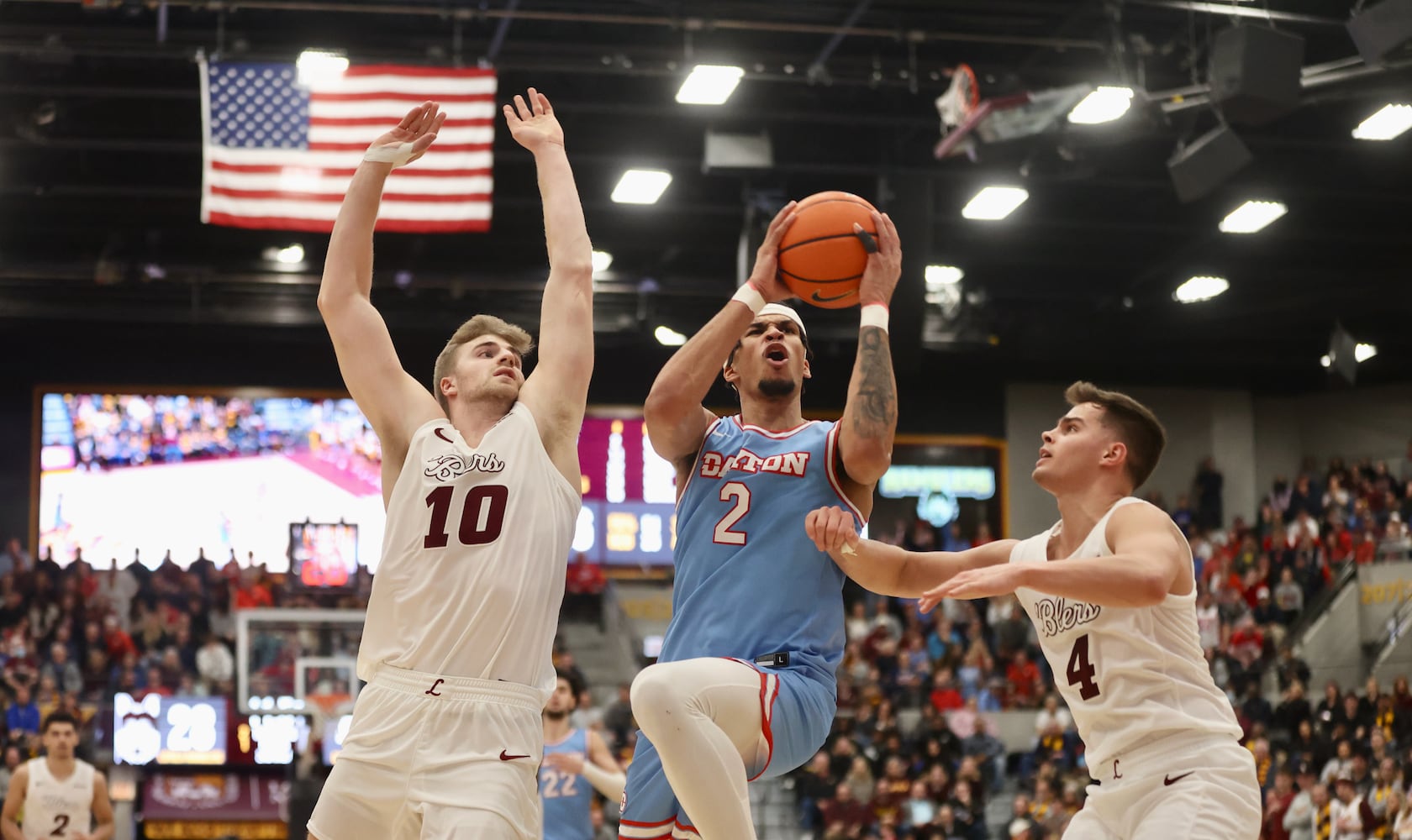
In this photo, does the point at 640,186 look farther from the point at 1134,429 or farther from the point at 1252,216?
the point at 1134,429

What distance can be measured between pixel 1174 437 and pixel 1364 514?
13.4ft

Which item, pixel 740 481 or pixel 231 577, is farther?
pixel 231 577

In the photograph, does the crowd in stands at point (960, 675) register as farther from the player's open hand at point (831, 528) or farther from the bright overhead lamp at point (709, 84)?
the player's open hand at point (831, 528)

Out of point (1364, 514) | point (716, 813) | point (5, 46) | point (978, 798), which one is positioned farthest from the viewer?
point (1364, 514)

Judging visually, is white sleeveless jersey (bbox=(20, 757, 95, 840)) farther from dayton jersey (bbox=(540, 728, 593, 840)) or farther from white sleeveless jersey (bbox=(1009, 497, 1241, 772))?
white sleeveless jersey (bbox=(1009, 497, 1241, 772))

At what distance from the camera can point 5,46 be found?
14406mm

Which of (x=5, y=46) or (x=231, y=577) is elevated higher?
(x=5, y=46)

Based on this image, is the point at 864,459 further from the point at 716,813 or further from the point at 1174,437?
the point at 1174,437

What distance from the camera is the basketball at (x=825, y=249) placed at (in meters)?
5.26

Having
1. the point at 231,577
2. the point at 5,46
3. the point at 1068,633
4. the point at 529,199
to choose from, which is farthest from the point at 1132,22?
the point at 231,577

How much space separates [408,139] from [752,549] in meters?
1.73

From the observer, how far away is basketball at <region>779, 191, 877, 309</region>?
207 inches

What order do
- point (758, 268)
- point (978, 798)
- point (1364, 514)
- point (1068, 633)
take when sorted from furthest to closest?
1. point (1364, 514)
2. point (978, 798)
3. point (758, 268)
4. point (1068, 633)

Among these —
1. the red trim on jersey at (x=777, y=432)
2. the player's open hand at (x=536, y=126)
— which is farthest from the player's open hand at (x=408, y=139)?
the red trim on jersey at (x=777, y=432)
